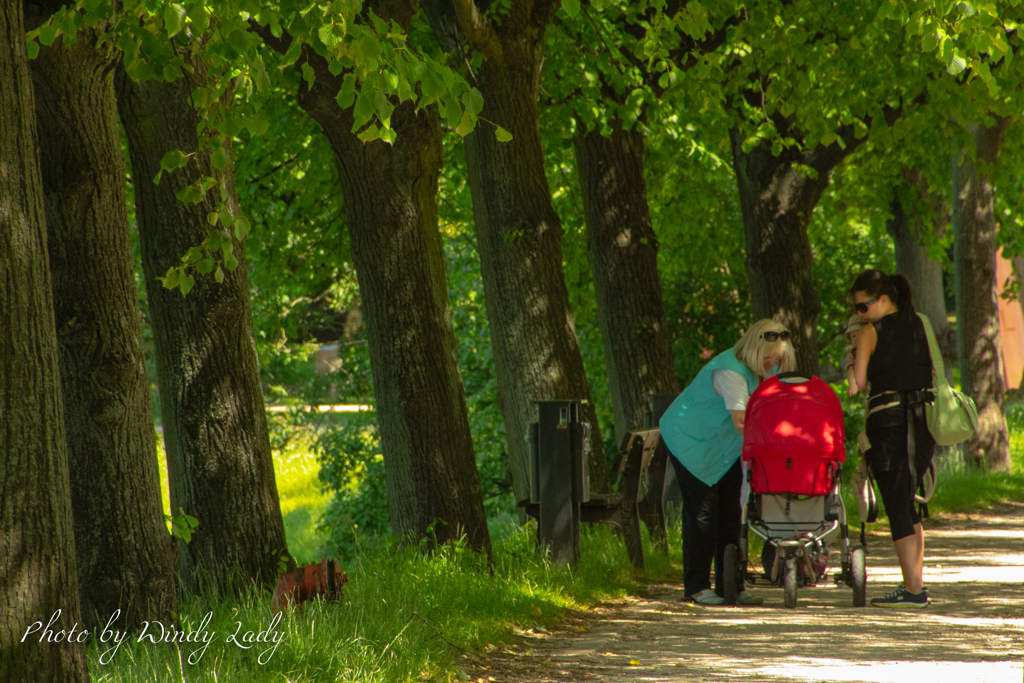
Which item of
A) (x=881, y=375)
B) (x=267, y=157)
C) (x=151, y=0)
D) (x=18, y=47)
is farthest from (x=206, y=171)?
(x=267, y=157)

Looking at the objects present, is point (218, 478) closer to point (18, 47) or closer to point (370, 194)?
point (370, 194)

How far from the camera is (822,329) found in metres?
18.5

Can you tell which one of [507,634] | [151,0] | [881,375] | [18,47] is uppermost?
[151,0]

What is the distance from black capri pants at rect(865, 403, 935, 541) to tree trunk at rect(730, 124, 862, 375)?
621 centimetres

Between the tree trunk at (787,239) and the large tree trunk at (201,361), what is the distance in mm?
7881

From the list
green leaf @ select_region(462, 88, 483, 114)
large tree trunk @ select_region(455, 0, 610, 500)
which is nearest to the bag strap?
large tree trunk @ select_region(455, 0, 610, 500)

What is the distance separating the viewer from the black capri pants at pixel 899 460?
660cm

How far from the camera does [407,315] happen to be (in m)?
7.50

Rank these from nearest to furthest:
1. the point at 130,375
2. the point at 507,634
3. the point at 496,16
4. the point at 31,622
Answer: the point at 31,622 < the point at 130,375 < the point at 507,634 < the point at 496,16

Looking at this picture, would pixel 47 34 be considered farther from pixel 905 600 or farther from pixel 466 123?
pixel 905 600

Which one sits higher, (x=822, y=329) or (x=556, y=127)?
(x=556, y=127)

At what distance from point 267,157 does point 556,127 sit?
3.81m

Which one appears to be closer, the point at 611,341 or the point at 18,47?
the point at 18,47

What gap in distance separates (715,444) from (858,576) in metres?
1.16
